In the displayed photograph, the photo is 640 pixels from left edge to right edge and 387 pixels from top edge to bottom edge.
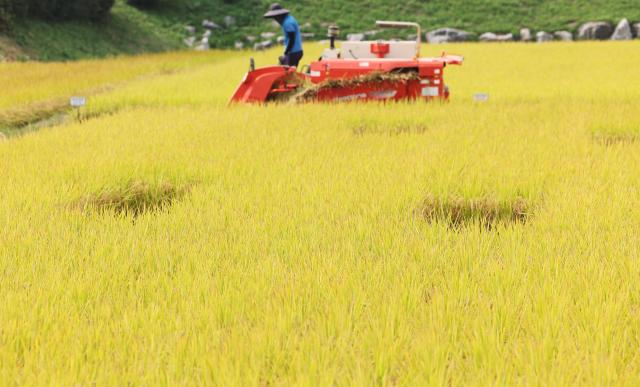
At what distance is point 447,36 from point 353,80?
22.9 metres

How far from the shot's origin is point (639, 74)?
10.7 m

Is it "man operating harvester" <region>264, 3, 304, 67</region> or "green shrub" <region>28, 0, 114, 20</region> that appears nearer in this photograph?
"man operating harvester" <region>264, 3, 304, 67</region>

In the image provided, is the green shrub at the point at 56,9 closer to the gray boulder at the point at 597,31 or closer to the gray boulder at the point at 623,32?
the gray boulder at the point at 597,31

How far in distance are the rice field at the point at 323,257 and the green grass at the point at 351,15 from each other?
20.7 metres

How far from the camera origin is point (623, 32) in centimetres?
2628

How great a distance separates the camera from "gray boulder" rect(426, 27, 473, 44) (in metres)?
28.1

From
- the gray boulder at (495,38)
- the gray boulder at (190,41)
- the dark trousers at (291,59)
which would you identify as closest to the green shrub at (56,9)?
the gray boulder at (190,41)

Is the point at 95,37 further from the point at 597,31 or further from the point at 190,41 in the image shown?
the point at 597,31

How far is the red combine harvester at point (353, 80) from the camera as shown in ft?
22.9

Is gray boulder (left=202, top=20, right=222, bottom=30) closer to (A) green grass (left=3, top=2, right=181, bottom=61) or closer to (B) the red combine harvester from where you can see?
(A) green grass (left=3, top=2, right=181, bottom=61)

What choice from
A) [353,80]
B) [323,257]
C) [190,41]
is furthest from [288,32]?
[190,41]

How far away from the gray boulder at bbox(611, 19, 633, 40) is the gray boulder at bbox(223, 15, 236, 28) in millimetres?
18739

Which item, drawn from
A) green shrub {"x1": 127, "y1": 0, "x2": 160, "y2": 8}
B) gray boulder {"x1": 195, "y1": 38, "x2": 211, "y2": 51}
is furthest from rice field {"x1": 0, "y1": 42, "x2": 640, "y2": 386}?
green shrub {"x1": 127, "y1": 0, "x2": 160, "y2": 8}

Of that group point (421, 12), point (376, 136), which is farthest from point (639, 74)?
point (421, 12)
